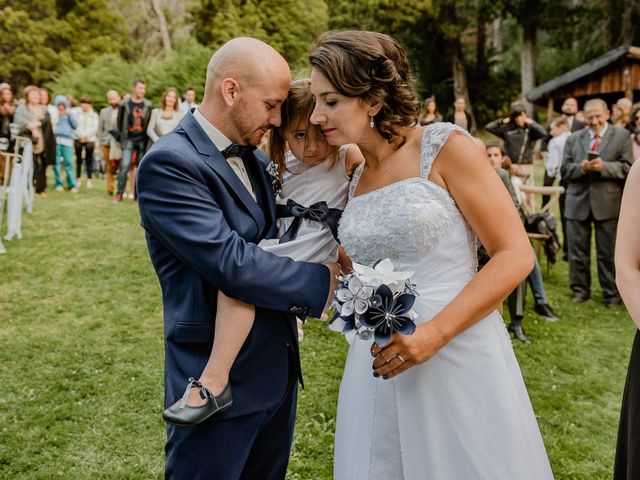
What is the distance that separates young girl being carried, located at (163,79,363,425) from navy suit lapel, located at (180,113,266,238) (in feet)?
0.53

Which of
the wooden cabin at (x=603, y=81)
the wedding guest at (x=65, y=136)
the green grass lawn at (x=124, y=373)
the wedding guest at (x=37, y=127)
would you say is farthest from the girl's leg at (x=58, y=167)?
the wooden cabin at (x=603, y=81)

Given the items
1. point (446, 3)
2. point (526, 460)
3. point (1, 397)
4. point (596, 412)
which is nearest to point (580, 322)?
point (596, 412)

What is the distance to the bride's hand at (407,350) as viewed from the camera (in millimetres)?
1953

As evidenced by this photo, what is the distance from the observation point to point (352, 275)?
6.14 feet

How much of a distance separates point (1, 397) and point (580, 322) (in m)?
6.22

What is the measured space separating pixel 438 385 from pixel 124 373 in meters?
3.76

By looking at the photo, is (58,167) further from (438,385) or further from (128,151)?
(438,385)

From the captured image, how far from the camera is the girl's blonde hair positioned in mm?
2357

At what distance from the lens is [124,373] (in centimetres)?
525

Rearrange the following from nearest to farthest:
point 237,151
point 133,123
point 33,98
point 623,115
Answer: point 237,151 → point 623,115 → point 33,98 → point 133,123

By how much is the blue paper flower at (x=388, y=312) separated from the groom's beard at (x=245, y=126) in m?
0.75

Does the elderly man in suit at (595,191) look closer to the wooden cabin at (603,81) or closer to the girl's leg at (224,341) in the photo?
the girl's leg at (224,341)

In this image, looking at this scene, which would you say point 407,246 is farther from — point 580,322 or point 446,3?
point 446,3

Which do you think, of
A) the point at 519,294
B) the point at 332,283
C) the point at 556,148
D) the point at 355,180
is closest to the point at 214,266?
the point at 332,283
